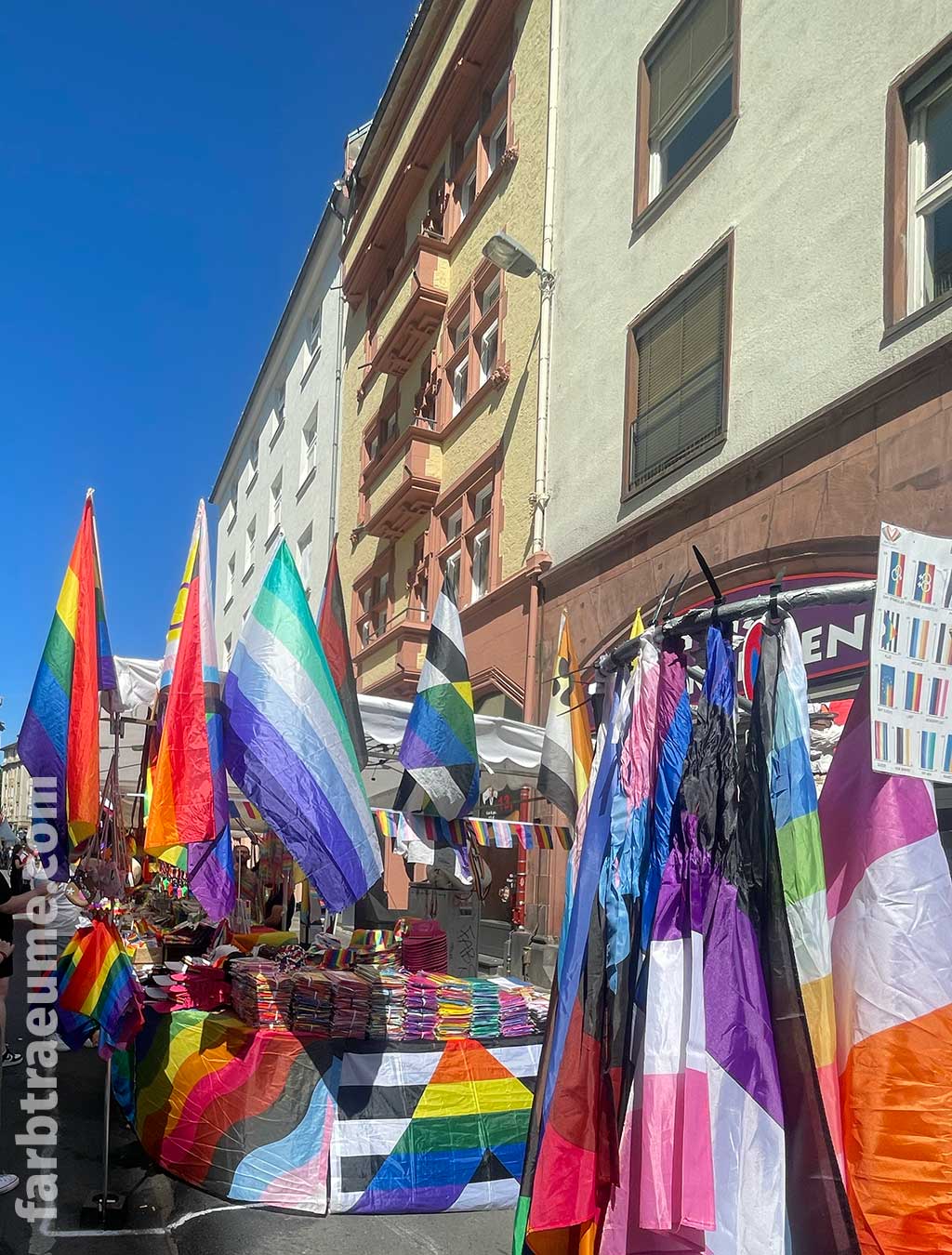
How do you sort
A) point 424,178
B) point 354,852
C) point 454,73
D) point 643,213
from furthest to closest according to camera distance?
point 424,178 → point 454,73 → point 643,213 → point 354,852

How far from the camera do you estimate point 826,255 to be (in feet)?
26.8

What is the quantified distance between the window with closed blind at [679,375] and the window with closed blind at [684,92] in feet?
4.20

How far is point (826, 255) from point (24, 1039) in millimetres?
9177

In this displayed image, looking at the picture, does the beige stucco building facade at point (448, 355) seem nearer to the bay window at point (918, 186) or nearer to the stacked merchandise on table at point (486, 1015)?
the bay window at point (918, 186)

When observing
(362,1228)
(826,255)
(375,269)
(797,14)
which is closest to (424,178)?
(375,269)

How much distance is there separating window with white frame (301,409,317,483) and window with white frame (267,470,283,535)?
2025mm

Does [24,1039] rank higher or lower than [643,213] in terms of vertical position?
lower

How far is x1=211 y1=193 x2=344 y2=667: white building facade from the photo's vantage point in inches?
970

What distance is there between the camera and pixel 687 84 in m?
10.7

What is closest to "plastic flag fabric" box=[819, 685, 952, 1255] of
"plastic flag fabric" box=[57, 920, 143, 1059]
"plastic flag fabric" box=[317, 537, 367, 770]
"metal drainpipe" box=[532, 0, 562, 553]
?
"plastic flag fabric" box=[317, 537, 367, 770]

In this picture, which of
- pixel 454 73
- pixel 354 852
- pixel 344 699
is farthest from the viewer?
pixel 454 73

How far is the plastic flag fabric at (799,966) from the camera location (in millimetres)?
2461

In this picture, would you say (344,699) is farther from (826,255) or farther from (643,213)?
(643,213)

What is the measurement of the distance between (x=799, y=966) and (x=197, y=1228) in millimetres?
3471
